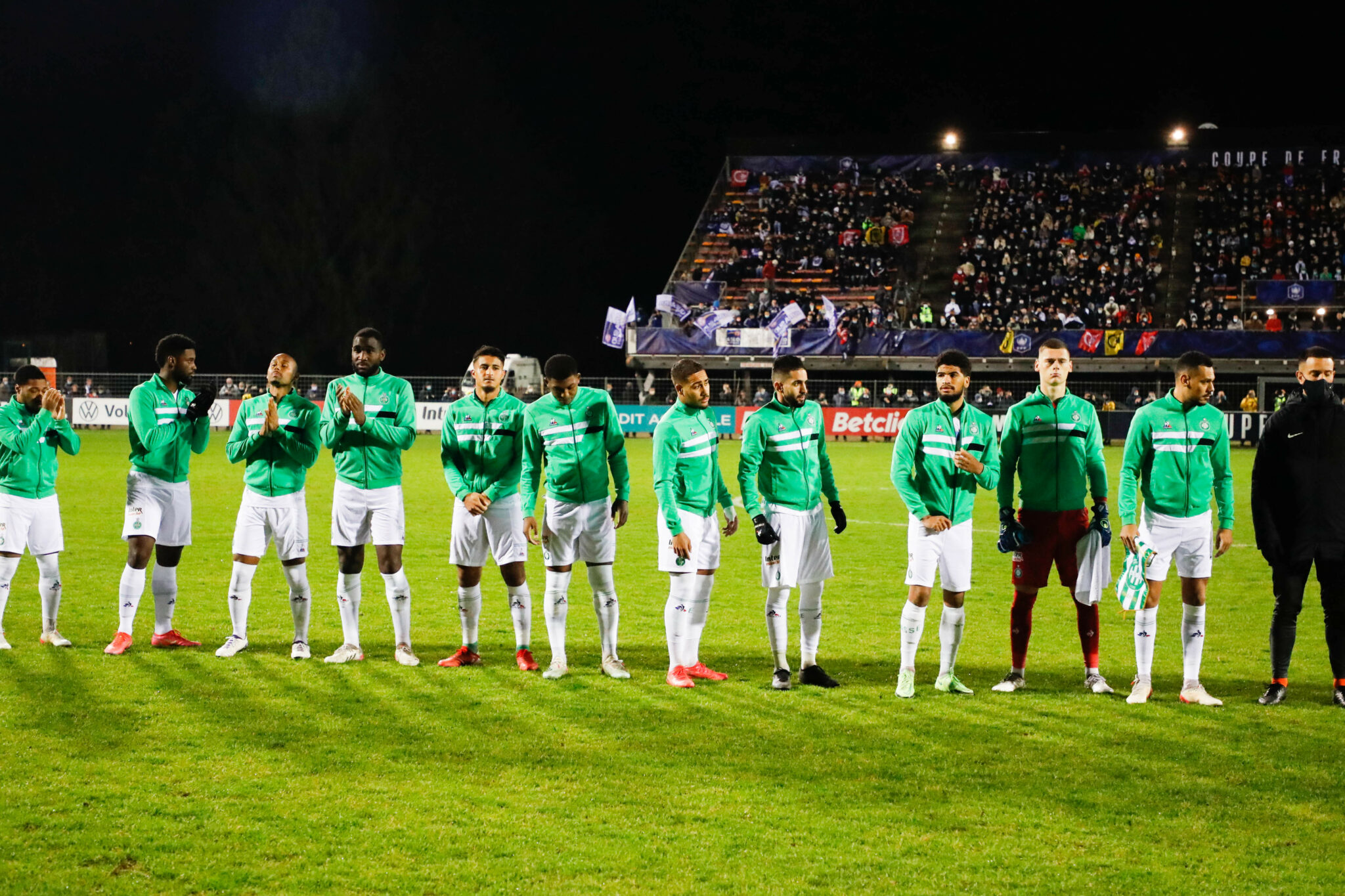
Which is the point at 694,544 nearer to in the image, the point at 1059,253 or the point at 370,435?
the point at 370,435

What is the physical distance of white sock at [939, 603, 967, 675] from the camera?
815cm

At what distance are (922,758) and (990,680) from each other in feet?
7.23

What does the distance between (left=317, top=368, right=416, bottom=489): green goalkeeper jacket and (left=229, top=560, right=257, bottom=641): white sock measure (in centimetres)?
99

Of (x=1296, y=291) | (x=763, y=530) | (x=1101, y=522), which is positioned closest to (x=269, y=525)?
(x=763, y=530)

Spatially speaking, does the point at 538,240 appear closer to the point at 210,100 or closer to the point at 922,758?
the point at 210,100

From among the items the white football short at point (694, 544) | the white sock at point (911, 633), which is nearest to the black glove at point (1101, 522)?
the white sock at point (911, 633)

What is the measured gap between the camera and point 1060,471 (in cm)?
816

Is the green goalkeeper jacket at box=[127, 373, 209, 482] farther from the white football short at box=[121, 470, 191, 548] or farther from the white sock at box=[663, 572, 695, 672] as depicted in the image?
the white sock at box=[663, 572, 695, 672]

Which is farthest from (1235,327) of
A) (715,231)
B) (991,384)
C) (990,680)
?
(990,680)

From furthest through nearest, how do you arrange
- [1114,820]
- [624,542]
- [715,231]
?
[715,231], [624,542], [1114,820]

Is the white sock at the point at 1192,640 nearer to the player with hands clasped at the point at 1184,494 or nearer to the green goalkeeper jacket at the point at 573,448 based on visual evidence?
the player with hands clasped at the point at 1184,494

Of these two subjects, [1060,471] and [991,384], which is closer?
[1060,471]

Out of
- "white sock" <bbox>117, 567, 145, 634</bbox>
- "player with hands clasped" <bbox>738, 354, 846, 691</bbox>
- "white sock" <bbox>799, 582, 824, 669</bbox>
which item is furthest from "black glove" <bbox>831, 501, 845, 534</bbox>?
"white sock" <bbox>117, 567, 145, 634</bbox>

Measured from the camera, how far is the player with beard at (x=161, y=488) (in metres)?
9.38
